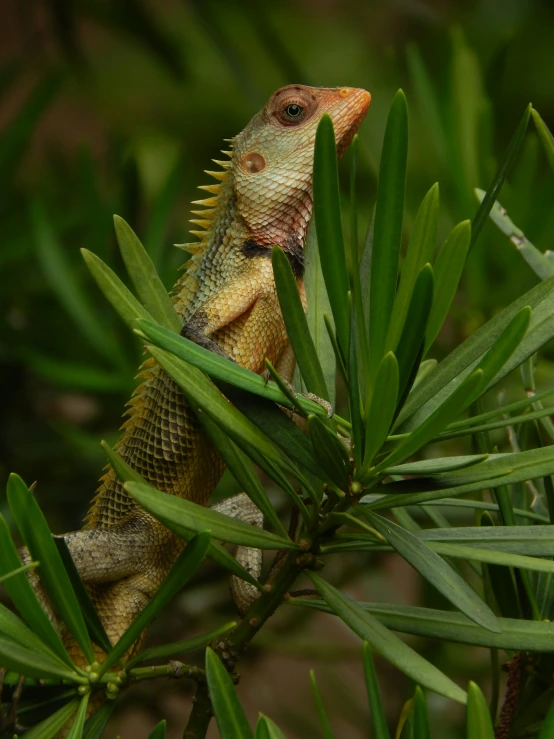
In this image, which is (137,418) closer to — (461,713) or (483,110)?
(483,110)

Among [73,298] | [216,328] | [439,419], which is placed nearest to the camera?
[439,419]

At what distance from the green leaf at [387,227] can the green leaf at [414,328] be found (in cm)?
4

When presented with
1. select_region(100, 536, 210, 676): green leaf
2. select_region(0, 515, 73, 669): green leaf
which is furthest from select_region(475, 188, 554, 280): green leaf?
select_region(0, 515, 73, 669): green leaf

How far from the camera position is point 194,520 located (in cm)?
77

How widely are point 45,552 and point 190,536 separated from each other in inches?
5.2

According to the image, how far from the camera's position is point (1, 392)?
84.9 inches

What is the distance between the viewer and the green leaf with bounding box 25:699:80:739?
824 mm

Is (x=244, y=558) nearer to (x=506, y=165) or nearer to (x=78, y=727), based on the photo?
(x=78, y=727)

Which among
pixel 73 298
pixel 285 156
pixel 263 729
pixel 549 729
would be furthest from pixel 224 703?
pixel 73 298

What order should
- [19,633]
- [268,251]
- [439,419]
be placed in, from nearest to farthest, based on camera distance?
1. [439,419]
2. [19,633]
3. [268,251]

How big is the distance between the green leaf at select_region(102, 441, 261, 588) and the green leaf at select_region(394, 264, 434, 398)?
224 millimetres

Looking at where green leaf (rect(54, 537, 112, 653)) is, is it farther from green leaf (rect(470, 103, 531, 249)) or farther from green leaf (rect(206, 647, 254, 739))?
green leaf (rect(470, 103, 531, 249))

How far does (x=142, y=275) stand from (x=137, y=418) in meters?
0.49

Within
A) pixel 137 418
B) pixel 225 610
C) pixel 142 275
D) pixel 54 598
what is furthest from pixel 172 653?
pixel 225 610
